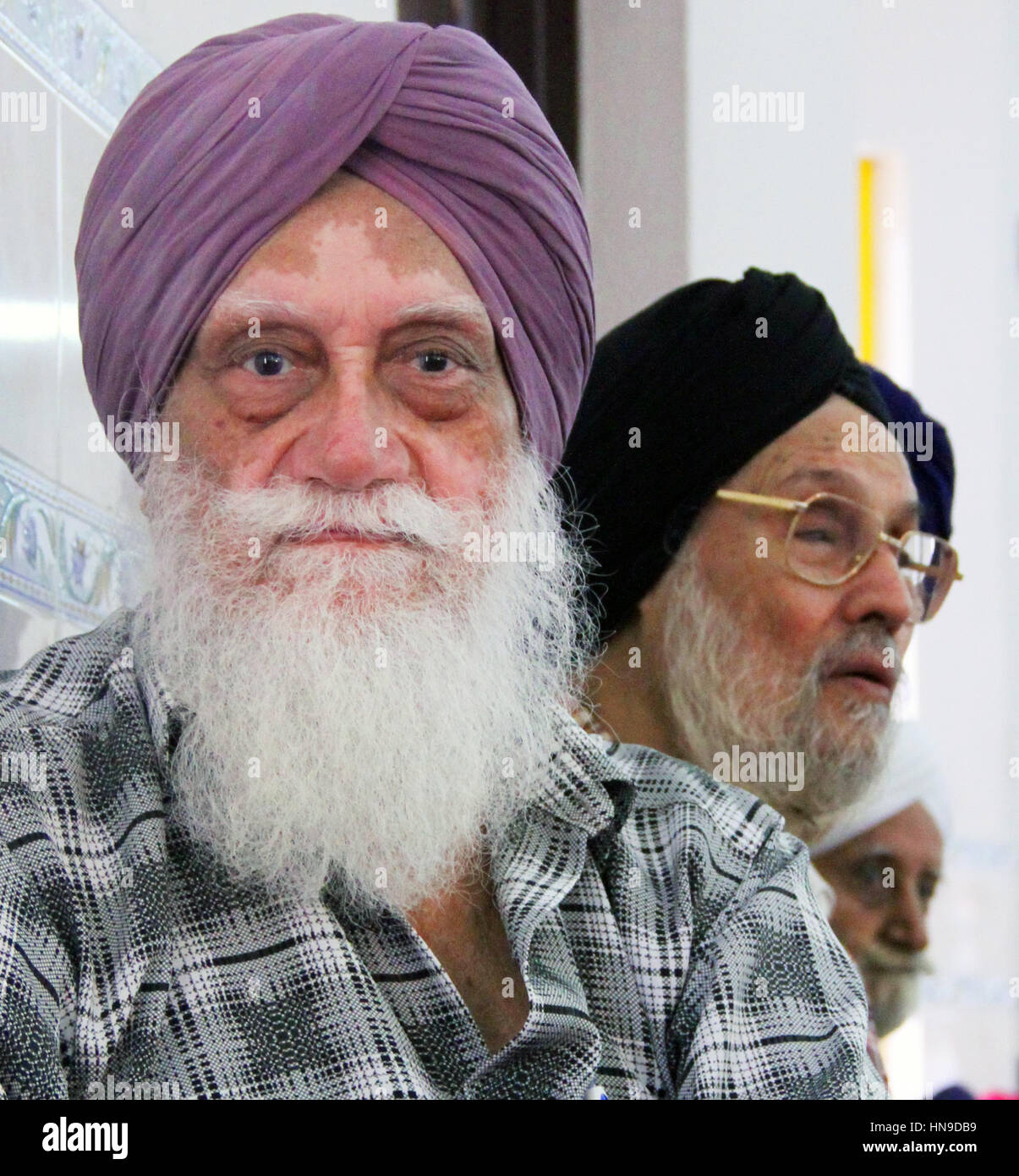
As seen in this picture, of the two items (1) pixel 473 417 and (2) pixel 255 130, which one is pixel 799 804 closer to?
(1) pixel 473 417

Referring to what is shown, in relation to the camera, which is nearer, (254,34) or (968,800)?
(254,34)

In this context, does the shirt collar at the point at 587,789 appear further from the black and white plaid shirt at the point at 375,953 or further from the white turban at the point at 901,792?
the white turban at the point at 901,792

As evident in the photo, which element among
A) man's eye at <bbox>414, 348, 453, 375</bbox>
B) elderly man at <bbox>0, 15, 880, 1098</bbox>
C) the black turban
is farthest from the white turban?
man's eye at <bbox>414, 348, 453, 375</bbox>

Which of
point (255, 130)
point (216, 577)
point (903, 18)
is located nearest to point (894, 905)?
point (216, 577)

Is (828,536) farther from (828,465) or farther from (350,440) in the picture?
(350,440)

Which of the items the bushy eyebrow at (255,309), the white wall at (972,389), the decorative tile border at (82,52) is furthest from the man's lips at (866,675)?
the white wall at (972,389)

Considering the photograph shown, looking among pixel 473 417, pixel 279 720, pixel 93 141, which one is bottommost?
pixel 279 720

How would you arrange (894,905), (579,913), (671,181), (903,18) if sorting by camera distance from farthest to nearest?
(903,18) < (671,181) < (894,905) < (579,913)

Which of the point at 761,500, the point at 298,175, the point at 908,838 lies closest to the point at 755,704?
the point at 761,500

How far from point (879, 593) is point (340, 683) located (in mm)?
927

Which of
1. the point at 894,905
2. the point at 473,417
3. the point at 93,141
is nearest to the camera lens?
the point at 473,417

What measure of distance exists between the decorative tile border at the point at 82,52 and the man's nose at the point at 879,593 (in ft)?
3.35

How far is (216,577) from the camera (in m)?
1.50
